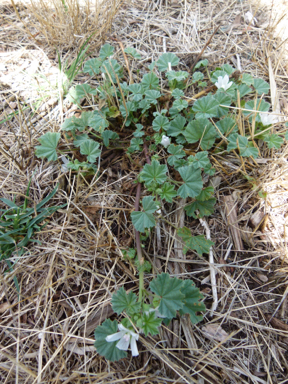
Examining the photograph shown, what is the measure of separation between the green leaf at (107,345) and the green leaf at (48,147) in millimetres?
1268

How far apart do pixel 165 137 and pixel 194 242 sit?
0.83 meters

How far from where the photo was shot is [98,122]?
1955 mm

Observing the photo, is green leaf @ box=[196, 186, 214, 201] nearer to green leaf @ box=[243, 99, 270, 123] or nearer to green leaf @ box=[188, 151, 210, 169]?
green leaf @ box=[188, 151, 210, 169]

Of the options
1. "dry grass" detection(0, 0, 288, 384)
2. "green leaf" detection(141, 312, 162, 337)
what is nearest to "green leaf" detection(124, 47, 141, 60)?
"dry grass" detection(0, 0, 288, 384)

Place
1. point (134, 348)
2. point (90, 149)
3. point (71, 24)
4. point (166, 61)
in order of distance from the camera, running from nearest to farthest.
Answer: point (134, 348) → point (90, 149) → point (166, 61) → point (71, 24)

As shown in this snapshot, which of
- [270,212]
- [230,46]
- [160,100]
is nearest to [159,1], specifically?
[230,46]

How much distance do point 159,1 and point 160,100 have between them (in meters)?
1.43

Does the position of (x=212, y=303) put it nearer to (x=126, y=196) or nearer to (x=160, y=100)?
(x=126, y=196)

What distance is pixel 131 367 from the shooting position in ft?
4.95

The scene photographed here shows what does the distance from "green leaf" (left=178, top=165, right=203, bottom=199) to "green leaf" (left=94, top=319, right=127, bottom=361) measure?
0.94m

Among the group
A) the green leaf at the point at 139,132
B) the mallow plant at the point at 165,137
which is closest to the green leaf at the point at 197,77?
the mallow plant at the point at 165,137

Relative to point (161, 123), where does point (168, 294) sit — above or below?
below

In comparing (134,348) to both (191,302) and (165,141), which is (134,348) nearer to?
(191,302)

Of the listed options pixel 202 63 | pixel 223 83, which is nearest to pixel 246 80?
pixel 223 83
